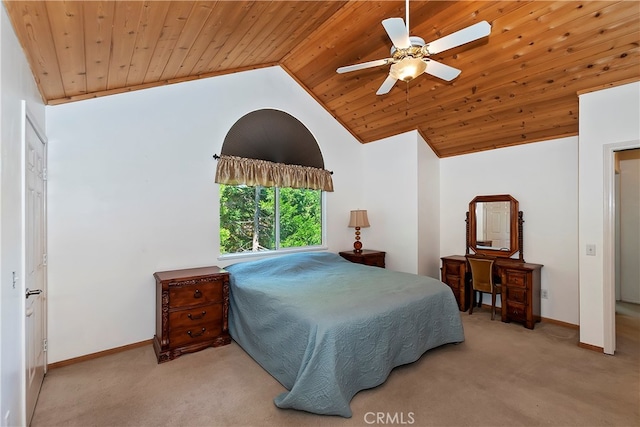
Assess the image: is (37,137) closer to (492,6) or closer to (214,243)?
(214,243)

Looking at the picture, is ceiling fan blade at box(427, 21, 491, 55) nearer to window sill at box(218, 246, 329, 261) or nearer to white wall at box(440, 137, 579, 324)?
white wall at box(440, 137, 579, 324)

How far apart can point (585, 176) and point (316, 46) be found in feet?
10.6

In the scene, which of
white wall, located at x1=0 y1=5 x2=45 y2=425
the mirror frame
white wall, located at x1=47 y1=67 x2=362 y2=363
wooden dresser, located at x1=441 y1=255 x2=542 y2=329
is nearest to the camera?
white wall, located at x1=0 y1=5 x2=45 y2=425

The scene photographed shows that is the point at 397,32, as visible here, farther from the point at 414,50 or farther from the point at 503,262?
the point at 503,262

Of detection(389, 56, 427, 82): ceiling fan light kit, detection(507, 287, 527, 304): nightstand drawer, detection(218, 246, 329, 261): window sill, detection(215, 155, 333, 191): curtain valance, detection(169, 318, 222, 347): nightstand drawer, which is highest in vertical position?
detection(389, 56, 427, 82): ceiling fan light kit

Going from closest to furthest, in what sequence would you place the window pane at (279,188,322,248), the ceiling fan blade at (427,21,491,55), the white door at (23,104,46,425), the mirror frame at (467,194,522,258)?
the ceiling fan blade at (427,21,491,55), the white door at (23,104,46,425), the mirror frame at (467,194,522,258), the window pane at (279,188,322,248)

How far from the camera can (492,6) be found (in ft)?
8.30

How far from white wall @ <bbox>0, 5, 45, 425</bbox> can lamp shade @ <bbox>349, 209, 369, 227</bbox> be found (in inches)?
150

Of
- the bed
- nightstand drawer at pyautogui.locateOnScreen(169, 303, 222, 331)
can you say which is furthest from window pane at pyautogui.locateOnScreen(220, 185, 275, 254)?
nightstand drawer at pyautogui.locateOnScreen(169, 303, 222, 331)

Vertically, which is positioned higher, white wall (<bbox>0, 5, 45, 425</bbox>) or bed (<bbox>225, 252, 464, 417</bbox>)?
white wall (<bbox>0, 5, 45, 425</bbox>)

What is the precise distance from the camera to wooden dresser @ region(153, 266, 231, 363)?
2.85m

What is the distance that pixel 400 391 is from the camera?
2.32m

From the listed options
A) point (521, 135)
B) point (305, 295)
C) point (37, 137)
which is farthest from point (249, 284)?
point (521, 135)

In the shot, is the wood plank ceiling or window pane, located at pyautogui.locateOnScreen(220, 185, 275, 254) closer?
the wood plank ceiling
